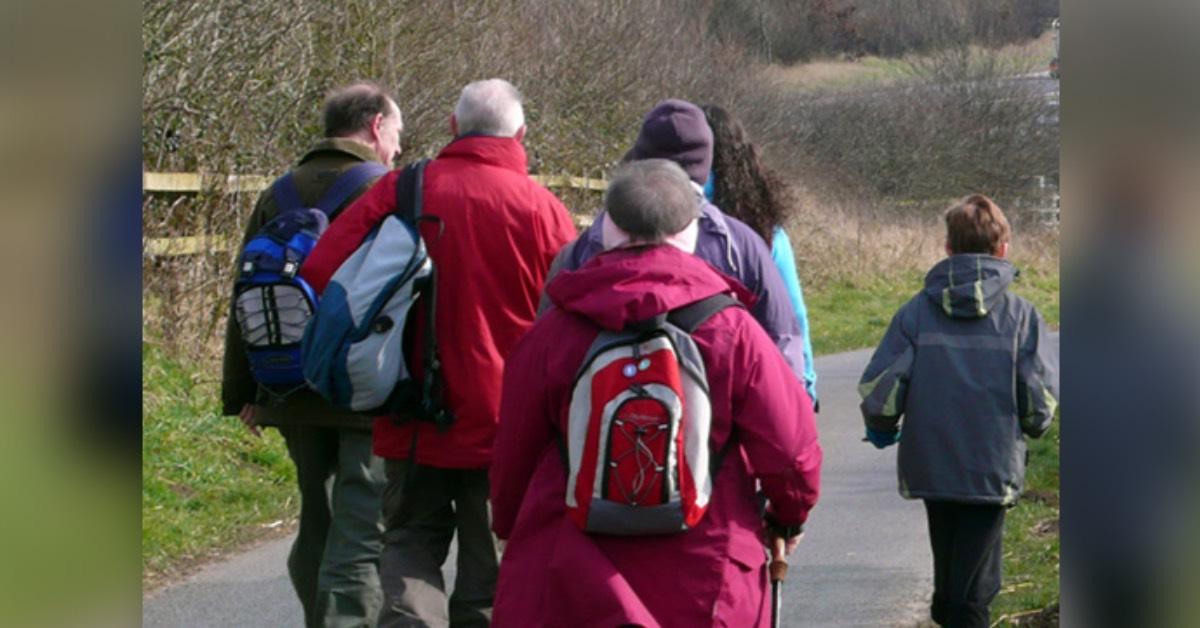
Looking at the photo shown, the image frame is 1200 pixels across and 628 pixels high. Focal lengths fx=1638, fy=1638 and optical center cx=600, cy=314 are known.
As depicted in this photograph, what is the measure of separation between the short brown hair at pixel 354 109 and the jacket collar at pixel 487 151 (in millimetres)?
665

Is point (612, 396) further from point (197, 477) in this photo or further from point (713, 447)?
point (197, 477)

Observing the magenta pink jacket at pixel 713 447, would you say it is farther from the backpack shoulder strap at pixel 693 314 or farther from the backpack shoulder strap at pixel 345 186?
the backpack shoulder strap at pixel 345 186

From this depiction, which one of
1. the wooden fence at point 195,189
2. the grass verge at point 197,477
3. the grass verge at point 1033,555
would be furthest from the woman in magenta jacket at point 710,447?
the wooden fence at point 195,189

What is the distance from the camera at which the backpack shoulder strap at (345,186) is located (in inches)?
218

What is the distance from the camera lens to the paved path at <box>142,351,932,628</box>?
6711mm

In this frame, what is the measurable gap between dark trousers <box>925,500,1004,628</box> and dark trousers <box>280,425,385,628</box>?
184 cm

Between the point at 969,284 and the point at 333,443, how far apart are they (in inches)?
86.5

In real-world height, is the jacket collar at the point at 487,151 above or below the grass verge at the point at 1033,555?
above

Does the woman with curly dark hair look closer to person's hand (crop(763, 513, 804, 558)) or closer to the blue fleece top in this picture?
the blue fleece top

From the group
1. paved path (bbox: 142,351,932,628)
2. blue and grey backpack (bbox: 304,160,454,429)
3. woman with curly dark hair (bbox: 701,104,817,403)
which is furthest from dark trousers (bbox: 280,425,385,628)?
woman with curly dark hair (bbox: 701,104,817,403)

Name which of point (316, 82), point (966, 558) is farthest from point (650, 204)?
point (316, 82)

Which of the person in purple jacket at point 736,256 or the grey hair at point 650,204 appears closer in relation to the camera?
the grey hair at point 650,204
